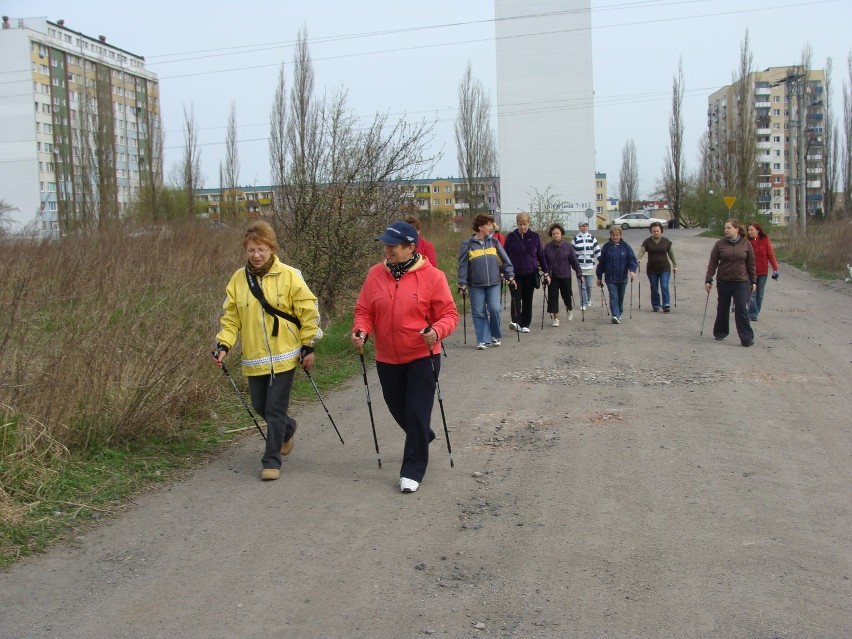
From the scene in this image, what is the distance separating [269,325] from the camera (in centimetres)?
682

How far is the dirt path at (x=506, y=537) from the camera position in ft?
14.2

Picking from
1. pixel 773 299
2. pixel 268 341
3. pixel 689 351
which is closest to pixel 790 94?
pixel 773 299

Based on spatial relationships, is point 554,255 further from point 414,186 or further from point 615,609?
point 615,609

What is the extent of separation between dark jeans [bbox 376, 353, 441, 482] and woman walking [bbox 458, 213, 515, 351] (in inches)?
270

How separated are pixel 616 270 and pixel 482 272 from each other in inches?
156

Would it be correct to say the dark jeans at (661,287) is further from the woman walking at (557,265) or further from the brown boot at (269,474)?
the brown boot at (269,474)

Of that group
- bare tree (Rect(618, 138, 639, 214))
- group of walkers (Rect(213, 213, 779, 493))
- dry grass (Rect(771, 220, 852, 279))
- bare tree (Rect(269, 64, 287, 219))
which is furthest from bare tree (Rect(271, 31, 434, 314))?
bare tree (Rect(618, 138, 639, 214))

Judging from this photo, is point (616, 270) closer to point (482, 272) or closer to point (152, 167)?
point (482, 272)

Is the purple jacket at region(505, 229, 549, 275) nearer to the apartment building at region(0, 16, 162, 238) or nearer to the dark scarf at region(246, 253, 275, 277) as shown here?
the apartment building at region(0, 16, 162, 238)

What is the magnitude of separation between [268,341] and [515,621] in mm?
3290

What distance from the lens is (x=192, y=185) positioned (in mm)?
46656

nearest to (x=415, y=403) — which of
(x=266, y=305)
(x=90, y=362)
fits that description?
(x=266, y=305)

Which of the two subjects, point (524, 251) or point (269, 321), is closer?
point (269, 321)

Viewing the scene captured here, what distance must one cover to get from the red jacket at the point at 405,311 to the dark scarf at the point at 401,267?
3 cm
